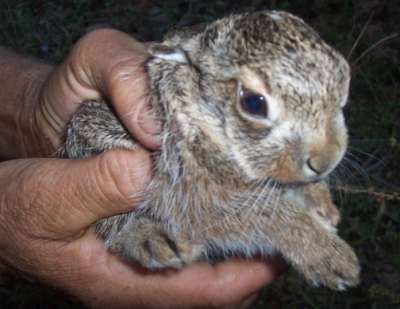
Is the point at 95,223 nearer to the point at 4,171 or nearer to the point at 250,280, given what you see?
the point at 4,171

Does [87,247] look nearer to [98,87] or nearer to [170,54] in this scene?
[98,87]

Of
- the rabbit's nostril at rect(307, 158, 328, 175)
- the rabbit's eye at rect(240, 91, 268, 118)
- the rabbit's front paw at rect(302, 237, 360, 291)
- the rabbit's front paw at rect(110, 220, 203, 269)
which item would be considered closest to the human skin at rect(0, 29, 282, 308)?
the rabbit's front paw at rect(110, 220, 203, 269)

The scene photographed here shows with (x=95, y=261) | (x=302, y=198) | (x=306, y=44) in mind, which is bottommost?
(x=95, y=261)

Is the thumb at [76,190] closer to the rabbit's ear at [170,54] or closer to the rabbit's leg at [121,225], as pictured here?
the rabbit's leg at [121,225]

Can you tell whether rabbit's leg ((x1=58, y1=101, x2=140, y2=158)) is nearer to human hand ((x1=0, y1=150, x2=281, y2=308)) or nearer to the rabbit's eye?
human hand ((x1=0, y1=150, x2=281, y2=308))

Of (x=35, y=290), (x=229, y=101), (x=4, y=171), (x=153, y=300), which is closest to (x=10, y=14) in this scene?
(x=35, y=290)

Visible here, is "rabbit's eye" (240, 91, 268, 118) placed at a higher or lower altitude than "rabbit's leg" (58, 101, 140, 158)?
higher

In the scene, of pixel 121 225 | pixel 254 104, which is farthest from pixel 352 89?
pixel 254 104
